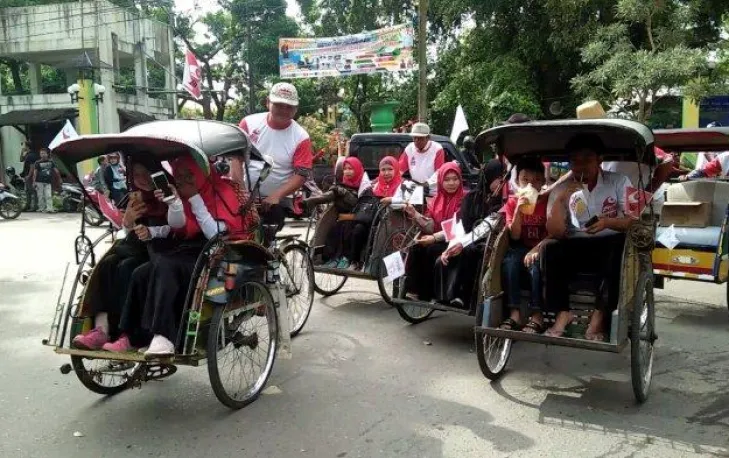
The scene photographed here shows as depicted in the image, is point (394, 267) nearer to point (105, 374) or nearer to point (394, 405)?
point (394, 405)

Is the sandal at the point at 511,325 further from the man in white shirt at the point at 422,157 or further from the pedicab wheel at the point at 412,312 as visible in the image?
the man in white shirt at the point at 422,157

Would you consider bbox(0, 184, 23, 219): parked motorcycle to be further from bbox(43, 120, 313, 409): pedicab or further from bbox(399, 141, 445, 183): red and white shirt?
bbox(43, 120, 313, 409): pedicab

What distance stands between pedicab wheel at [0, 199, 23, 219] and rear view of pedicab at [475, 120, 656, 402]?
51.0 feet

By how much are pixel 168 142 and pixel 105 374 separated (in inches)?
66.0

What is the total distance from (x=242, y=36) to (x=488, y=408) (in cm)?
2759

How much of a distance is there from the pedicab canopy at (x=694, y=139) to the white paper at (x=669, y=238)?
820mm

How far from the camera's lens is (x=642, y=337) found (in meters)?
4.40

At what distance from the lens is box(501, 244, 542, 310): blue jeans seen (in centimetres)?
454

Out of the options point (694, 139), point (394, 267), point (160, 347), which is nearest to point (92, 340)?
point (160, 347)

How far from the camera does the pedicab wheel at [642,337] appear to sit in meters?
4.05

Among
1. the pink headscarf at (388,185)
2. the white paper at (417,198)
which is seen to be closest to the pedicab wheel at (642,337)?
the white paper at (417,198)

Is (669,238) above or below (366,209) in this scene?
below

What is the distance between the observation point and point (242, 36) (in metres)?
29.0

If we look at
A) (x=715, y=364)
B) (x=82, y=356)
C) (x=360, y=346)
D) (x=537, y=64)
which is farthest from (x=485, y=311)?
(x=537, y=64)
